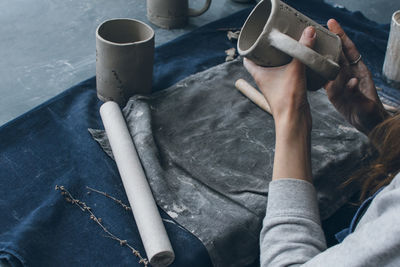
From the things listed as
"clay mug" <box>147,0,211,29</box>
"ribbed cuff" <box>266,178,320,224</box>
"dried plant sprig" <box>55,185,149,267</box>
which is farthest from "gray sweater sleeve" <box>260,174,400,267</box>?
"clay mug" <box>147,0,211,29</box>

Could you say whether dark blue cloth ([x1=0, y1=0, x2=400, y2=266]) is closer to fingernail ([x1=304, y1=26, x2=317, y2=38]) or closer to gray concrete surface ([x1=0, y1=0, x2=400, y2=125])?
gray concrete surface ([x1=0, y1=0, x2=400, y2=125])

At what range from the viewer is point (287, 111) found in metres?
0.88

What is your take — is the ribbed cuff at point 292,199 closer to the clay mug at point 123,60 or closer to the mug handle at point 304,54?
the mug handle at point 304,54

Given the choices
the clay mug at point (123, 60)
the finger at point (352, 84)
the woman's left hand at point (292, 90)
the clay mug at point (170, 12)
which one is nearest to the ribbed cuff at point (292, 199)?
the woman's left hand at point (292, 90)

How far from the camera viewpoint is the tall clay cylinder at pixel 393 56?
135cm

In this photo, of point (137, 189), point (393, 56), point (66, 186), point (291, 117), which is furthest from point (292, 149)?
point (393, 56)

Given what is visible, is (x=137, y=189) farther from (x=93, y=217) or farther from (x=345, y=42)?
(x=345, y=42)

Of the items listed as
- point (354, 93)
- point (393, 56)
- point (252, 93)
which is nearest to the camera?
point (354, 93)

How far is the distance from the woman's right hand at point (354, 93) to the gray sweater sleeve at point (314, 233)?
41cm

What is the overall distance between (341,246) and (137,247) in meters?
0.45

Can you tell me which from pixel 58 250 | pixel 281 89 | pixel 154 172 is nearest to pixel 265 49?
pixel 281 89

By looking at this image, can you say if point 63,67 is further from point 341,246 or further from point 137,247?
point 341,246

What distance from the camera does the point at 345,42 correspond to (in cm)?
115

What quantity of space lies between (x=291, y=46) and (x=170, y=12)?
873mm
